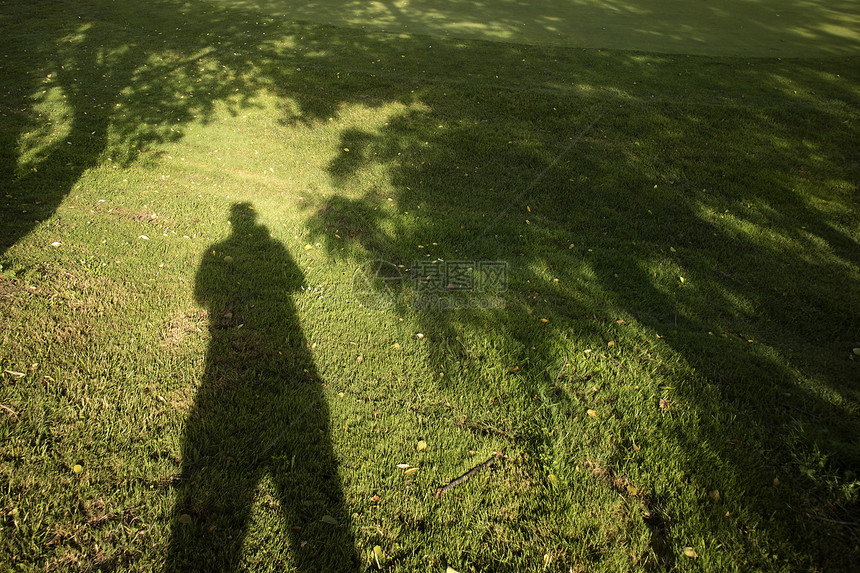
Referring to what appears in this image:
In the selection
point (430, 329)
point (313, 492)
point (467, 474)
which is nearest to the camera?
point (313, 492)

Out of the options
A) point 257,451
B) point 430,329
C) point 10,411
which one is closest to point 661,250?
point 430,329

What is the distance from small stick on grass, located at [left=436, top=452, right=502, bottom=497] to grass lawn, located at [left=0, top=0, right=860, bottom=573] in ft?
0.07

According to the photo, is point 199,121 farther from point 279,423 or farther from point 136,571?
point 136,571

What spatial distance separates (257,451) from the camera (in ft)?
9.30

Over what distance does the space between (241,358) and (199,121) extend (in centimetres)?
588

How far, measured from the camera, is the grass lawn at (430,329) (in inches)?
98.6

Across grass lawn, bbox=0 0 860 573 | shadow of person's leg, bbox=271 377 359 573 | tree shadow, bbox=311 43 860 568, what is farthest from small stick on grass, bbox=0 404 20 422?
tree shadow, bbox=311 43 860 568

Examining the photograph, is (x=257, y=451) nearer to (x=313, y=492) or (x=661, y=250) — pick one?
(x=313, y=492)

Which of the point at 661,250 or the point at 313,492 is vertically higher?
the point at 661,250

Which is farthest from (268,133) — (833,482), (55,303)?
(833,482)

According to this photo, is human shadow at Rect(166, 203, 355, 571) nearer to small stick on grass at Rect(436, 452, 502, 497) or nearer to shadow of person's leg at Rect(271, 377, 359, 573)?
shadow of person's leg at Rect(271, 377, 359, 573)

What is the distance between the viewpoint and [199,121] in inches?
303

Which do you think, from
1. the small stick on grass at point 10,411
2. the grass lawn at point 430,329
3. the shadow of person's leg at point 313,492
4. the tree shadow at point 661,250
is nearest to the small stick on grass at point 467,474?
the grass lawn at point 430,329

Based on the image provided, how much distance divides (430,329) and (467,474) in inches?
51.6
